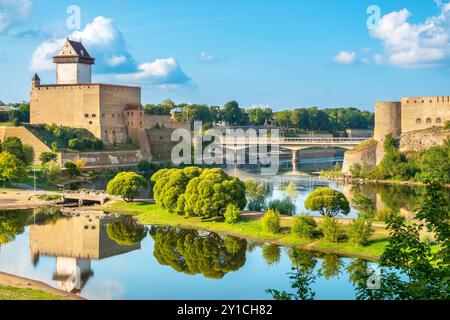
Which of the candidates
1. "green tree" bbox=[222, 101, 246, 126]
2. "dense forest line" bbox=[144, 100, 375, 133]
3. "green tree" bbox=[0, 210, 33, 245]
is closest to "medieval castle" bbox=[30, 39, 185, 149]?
"dense forest line" bbox=[144, 100, 375, 133]

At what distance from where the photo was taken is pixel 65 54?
64.7 meters

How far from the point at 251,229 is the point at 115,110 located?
39.1 m

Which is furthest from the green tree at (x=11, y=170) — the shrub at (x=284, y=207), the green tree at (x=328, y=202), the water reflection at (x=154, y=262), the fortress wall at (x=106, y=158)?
the green tree at (x=328, y=202)

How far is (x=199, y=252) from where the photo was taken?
23531 mm

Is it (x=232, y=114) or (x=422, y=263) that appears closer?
(x=422, y=263)

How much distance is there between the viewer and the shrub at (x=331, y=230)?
76.8 ft

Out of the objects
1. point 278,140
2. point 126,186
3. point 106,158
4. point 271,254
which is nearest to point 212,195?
point 271,254

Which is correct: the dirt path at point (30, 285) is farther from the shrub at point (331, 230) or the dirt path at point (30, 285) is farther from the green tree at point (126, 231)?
the shrub at point (331, 230)

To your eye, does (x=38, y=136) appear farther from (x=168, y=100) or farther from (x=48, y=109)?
(x=168, y=100)

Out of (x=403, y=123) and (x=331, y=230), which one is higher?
(x=403, y=123)

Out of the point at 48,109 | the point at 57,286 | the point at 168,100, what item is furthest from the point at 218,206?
the point at 168,100

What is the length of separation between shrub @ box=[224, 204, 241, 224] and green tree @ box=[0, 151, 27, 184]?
1796 cm

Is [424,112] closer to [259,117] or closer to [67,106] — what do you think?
[67,106]
